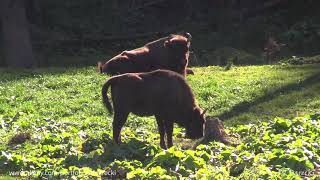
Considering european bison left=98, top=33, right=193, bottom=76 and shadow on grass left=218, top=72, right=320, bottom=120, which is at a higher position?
european bison left=98, top=33, right=193, bottom=76

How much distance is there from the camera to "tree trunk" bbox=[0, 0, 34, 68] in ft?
68.6

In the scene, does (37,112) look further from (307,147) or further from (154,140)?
(307,147)

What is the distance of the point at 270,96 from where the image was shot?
13508 millimetres

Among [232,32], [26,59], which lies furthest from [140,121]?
[232,32]

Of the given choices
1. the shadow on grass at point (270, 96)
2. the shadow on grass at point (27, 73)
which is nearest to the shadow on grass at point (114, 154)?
the shadow on grass at point (270, 96)

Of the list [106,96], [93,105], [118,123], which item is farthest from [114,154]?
[93,105]

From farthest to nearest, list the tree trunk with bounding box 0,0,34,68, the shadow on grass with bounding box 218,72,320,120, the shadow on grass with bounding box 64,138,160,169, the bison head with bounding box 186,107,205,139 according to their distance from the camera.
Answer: the tree trunk with bounding box 0,0,34,68 → the shadow on grass with bounding box 218,72,320,120 → the bison head with bounding box 186,107,205,139 → the shadow on grass with bounding box 64,138,160,169

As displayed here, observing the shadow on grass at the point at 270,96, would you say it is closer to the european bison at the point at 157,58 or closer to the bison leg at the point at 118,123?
the european bison at the point at 157,58

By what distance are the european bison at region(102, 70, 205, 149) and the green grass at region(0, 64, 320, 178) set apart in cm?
41

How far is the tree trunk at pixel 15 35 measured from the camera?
823 inches

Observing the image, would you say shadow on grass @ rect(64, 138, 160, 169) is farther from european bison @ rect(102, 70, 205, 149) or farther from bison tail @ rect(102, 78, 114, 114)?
bison tail @ rect(102, 78, 114, 114)

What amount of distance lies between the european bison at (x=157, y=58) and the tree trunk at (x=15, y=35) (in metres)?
8.76

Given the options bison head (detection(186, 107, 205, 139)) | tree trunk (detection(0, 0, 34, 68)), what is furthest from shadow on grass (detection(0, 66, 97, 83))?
bison head (detection(186, 107, 205, 139))

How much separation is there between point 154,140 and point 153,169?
2.56 meters
